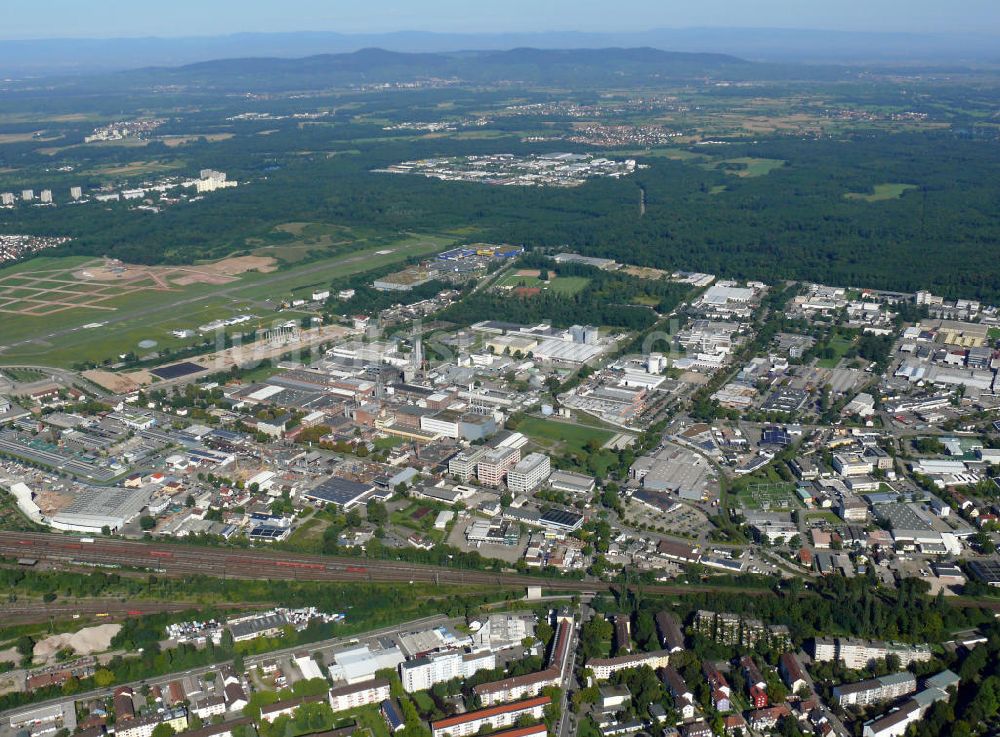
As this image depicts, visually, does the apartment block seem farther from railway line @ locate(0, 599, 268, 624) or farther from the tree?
railway line @ locate(0, 599, 268, 624)

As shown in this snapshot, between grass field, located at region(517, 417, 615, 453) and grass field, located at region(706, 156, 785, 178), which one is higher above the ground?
grass field, located at region(706, 156, 785, 178)

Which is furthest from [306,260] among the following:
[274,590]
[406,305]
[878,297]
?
[274,590]

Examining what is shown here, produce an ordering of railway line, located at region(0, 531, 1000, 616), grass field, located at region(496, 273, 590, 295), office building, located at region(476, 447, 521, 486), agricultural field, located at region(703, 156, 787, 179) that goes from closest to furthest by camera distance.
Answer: railway line, located at region(0, 531, 1000, 616), office building, located at region(476, 447, 521, 486), grass field, located at region(496, 273, 590, 295), agricultural field, located at region(703, 156, 787, 179)

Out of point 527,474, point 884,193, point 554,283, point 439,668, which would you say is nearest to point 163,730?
point 439,668

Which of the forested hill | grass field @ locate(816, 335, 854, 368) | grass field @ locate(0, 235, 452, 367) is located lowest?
grass field @ locate(816, 335, 854, 368)

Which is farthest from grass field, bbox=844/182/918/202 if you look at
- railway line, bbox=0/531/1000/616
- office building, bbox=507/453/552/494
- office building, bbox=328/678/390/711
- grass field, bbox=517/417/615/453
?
office building, bbox=328/678/390/711

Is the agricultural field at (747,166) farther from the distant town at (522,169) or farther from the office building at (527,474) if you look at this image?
the office building at (527,474)
